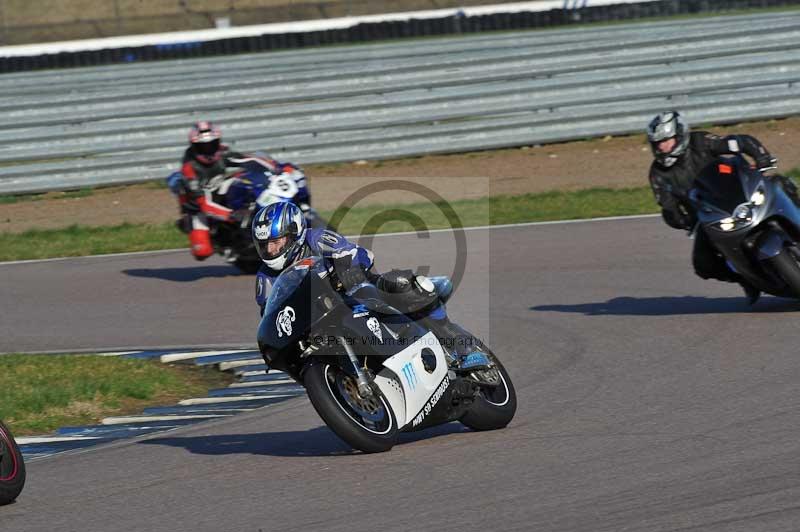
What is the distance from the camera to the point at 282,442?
7.18m

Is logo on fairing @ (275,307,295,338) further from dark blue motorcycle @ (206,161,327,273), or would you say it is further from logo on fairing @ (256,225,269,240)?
dark blue motorcycle @ (206,161,327,273)

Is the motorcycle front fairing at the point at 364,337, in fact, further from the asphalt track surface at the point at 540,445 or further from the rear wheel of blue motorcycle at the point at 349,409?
the asphalt track surface at the point at 540,445

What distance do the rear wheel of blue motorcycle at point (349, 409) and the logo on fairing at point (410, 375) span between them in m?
0.15

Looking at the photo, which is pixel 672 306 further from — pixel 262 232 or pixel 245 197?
pixel 245 197

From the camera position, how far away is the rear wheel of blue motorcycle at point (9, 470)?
602 centimetres

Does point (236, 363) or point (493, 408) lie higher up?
point (493, 408)

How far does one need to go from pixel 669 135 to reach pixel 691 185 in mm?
420

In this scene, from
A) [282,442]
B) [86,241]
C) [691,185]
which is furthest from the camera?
[86,241]

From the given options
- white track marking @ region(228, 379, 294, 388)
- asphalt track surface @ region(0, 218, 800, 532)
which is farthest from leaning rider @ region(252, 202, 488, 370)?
white track marking @ region(228, 379, 294, 388)

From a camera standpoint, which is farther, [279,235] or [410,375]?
[279,235]

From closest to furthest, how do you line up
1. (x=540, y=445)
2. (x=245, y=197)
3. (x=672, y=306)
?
(x=540, y=445), (x=672, y=306), (x=245, y=197)

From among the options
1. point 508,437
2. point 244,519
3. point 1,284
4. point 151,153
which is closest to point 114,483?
point 244,519

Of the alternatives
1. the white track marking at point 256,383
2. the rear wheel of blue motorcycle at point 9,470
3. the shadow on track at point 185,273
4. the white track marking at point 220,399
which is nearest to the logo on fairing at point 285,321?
the rear wheel of blue motorcycle at point 9,470

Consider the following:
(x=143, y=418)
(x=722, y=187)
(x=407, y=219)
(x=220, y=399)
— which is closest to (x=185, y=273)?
(x=407, y=219)
